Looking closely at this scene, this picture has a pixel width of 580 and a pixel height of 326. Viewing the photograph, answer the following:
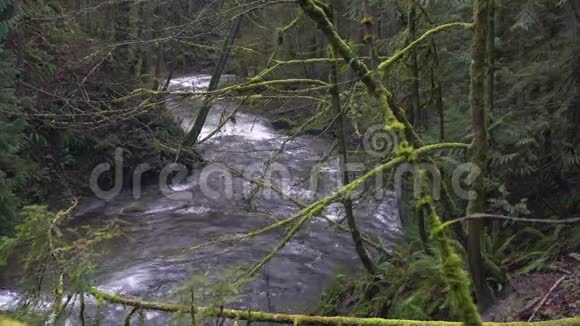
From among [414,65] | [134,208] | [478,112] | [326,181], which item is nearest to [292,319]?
[478,112]

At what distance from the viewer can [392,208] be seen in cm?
1073

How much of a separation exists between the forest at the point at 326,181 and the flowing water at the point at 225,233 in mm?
49

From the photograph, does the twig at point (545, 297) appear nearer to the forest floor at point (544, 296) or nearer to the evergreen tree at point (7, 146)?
the forest floor at point (544, 296)

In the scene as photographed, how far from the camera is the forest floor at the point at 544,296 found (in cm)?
392

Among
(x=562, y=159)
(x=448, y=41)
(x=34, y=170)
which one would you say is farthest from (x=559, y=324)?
(x=34, y=170)

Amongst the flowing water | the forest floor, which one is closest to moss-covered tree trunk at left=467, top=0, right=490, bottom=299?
the forest floor

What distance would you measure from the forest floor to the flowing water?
2.15 m

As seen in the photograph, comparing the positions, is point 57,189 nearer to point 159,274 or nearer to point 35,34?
point 35,34

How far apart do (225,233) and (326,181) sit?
8.06 feet

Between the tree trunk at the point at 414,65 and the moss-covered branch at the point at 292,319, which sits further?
the tree trunk at the point at 414,65

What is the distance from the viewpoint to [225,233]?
10.0m

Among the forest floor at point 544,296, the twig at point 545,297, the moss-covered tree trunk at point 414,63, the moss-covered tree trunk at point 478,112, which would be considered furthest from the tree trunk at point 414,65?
the twig at point 545,297

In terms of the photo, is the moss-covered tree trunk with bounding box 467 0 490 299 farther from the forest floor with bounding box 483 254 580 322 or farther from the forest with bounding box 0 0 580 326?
the forest floor with bounding box 483 254 580 322

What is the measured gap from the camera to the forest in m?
2.94
